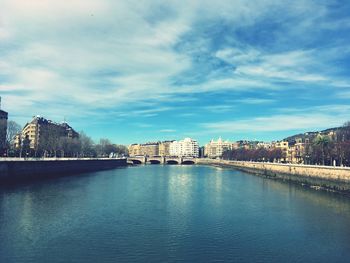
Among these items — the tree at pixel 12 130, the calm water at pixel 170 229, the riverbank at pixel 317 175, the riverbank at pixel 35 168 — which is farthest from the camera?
the tree at pixel 12 130

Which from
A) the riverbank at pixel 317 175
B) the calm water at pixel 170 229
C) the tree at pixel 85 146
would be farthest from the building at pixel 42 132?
the calm water at pixel 170 229

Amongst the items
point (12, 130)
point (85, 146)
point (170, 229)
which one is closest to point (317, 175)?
point (170, 229)

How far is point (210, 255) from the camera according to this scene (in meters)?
21.2

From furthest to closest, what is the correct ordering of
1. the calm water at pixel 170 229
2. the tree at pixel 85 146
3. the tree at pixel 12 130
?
the tree at pixel 85 146 < the tree at pixel 12 130 < the calm water at pixel 170 229

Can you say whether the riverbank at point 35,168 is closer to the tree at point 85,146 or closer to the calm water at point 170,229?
the calm water at point 170,229

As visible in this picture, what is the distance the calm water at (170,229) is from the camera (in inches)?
834

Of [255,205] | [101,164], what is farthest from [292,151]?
[255,205]

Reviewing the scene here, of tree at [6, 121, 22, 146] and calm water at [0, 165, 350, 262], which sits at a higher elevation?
tree at [6, 121, 22, 146]

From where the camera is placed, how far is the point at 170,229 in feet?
89.1

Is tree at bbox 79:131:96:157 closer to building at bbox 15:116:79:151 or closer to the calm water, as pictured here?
building at bbox 15:116:79:151

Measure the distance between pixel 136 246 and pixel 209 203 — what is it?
1892 centimetres

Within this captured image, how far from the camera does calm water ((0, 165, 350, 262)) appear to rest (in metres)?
21.2

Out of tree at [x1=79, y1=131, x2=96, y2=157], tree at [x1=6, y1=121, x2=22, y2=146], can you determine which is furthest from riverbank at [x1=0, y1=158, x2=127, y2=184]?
tree at [x1=79, y1=131, x2=96, y2=157]

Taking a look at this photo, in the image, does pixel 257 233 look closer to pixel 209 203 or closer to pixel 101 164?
pixel 209 203
